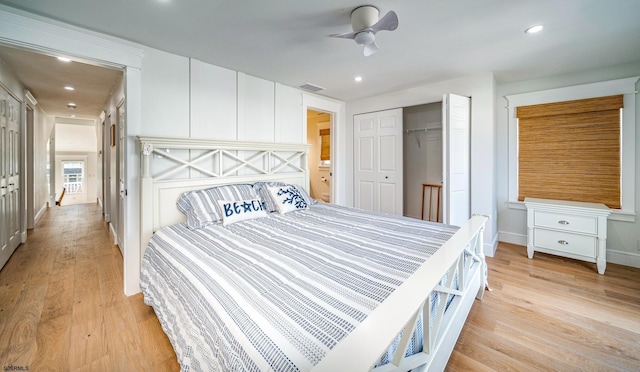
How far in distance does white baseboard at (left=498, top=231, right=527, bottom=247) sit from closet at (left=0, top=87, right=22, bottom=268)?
6375mm

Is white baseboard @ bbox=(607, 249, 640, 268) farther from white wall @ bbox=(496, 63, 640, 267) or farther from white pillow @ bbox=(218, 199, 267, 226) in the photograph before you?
white pillow @ bbox=(218, 199, 267, 226)

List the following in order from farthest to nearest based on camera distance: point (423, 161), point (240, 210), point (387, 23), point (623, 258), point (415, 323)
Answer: point (423, 161) < point (623, 258) < point (240, 210) < point (387, 23) < point (415, 323)

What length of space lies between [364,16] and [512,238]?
3800mm

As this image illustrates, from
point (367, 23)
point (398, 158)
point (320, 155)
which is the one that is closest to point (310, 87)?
point (398, 158)

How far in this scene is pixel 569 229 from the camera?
2988 millimetres

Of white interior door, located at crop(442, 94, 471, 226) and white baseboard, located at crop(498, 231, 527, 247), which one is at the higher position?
white interior door, located at crop(442, 94, 471, 226)

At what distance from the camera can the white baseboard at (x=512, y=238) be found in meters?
3.73

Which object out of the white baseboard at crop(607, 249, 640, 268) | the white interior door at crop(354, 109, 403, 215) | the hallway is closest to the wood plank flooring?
the white baseboard at crop(607, 249, 640, 268)

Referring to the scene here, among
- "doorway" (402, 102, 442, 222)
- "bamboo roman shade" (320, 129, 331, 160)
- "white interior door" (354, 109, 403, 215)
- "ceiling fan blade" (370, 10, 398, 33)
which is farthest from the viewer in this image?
"bamboo roman shade" (320, 129, 331, 160)

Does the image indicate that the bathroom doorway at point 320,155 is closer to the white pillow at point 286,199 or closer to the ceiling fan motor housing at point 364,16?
the white pillow at point 286,199

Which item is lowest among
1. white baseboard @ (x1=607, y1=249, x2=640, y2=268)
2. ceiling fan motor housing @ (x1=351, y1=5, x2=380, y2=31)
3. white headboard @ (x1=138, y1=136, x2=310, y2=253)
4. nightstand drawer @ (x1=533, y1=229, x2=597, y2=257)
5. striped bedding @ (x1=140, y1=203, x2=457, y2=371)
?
white baseboard @ (x1=607, y1=249, x2=640, y2=268)

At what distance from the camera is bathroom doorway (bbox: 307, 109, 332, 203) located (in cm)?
613

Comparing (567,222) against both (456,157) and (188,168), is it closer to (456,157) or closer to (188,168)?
(456,157)

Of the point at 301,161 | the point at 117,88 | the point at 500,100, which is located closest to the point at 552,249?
the point at 500,100
